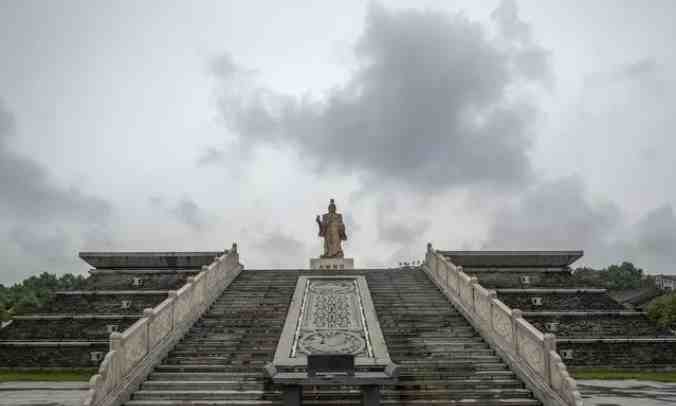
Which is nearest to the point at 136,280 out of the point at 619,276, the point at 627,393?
the point at 627,393

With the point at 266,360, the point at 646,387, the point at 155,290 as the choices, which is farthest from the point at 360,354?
the point at 155,290

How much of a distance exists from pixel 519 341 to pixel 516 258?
1335 cm

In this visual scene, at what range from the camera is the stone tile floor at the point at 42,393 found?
1281 centimetres

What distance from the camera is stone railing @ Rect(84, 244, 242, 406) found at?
11.1 meters

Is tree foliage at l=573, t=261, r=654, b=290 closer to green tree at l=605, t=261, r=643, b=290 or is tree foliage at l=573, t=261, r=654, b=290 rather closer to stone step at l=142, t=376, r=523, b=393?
green tree at l=605, t=261, r=643, b=290

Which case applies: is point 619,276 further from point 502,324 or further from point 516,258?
point 502,324

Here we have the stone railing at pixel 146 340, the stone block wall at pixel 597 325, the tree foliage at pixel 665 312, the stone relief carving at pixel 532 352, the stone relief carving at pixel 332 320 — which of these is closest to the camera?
the stone railing at pixel 146 340

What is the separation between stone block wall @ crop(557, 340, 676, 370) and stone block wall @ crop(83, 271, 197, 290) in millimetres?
15478

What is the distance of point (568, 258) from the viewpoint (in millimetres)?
25500

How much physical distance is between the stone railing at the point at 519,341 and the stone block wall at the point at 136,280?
12027 millimetres

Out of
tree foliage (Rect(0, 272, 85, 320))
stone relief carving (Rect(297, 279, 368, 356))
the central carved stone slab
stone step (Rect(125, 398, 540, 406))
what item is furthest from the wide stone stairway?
tree foliage (Rect(0, 272, 85, 320))

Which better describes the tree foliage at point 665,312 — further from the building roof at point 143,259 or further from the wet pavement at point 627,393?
the building roof at point 143,259

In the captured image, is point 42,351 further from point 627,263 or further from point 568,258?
point 627,263

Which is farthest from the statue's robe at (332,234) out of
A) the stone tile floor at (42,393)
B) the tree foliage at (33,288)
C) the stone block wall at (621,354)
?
the tree foliage at (33,288)
